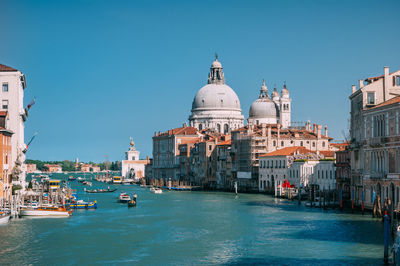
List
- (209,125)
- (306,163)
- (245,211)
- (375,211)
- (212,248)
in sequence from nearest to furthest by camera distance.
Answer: (212,248)
(375,211)
(245,211)
(306,163)
(209,125)

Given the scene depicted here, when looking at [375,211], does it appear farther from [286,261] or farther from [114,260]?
[114,260]

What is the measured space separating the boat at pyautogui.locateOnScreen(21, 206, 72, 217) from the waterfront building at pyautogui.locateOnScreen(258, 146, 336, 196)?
20008 mm

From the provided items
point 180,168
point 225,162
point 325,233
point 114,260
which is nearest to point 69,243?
point 114,260

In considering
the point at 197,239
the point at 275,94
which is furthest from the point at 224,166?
the point at 197,239

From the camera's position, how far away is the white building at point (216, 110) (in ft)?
376

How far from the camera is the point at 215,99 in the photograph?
115 meters

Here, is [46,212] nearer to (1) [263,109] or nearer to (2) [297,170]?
(2) [297,170]

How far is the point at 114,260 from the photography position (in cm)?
2367

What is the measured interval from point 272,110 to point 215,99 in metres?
16.0

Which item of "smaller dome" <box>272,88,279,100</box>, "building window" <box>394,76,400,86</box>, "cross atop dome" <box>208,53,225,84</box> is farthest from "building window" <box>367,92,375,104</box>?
"cross atop dome" <box>208,53,225,84</box>

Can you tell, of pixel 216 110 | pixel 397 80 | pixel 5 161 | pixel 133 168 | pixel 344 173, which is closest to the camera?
pixel 397 80

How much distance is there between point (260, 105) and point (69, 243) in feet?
248

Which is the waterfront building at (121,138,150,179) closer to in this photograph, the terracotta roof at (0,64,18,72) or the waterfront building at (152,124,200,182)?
the waterfront building at (152,124,200,182)

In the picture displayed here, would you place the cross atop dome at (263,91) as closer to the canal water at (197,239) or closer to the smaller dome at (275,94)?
the smaller dome at (275,94)
